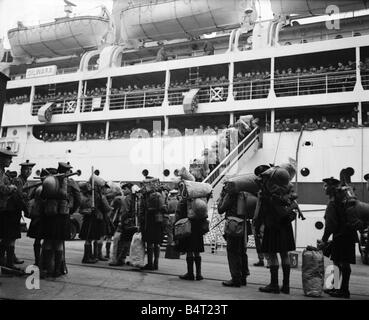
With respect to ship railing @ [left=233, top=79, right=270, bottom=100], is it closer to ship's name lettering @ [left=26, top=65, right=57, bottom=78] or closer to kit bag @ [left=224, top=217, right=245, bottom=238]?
ship's name lettering @ [left=26, top=65, right=57, bottom=78]

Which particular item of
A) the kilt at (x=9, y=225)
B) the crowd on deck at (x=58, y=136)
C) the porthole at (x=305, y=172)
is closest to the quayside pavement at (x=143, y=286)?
the kilt at (x=9, y=225)

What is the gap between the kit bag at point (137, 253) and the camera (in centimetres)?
605

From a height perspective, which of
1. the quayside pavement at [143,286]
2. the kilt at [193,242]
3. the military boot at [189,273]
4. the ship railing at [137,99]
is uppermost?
the ship railing at [137,99]

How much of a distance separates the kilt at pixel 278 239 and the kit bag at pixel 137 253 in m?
2.36

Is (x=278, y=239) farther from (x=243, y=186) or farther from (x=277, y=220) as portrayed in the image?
(x=243, y=186)

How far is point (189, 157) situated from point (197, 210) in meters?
9.21

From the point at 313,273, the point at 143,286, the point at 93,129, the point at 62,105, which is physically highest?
the point at 62,105

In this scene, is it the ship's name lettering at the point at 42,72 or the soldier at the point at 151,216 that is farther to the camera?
the ship's name lettering at the point at 42,72

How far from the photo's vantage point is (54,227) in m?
4.88

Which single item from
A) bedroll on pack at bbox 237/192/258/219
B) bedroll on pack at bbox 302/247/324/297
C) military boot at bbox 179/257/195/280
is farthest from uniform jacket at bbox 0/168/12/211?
bedroll on pack at bbox 302/247/324/297

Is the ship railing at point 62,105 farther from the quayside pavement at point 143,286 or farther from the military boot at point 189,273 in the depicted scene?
the military boot at point 189,273

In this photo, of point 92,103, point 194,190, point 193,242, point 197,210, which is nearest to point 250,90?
point 92,103

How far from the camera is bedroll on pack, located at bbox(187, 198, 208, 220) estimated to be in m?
5.12
